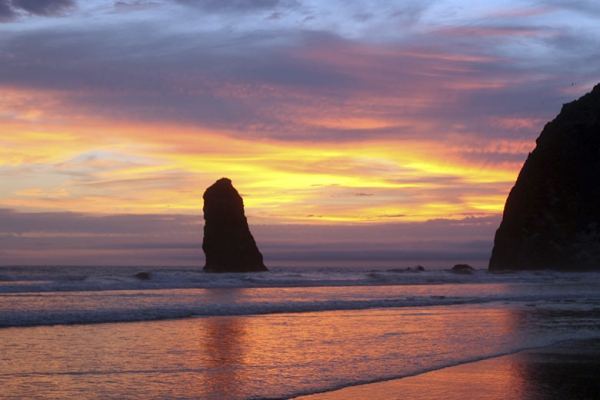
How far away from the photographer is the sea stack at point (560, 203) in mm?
73438

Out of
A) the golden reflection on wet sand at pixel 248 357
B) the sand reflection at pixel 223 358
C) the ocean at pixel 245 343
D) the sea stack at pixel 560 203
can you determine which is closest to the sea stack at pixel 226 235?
the sea stack at pixel 560 203

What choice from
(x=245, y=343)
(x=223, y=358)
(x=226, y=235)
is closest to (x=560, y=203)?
(x=226, y=235)

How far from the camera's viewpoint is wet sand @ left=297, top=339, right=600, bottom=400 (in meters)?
8.09

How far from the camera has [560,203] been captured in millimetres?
75812

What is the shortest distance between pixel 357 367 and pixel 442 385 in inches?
65.1

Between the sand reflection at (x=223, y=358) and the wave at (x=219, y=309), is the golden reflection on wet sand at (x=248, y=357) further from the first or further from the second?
the wave at (x=219, y=309)

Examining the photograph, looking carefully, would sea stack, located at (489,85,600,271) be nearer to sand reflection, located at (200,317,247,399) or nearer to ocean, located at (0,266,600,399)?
ocean, located at (0,266,600,399)

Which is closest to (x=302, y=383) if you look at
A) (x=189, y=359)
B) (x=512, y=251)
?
(x=189, y=359)

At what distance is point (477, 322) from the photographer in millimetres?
16969

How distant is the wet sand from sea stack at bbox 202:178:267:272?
64.6 metres

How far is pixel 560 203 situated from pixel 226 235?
137ft

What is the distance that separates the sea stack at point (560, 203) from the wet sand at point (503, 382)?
219 feet

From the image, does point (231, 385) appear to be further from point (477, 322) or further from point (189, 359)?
point (477, 322)

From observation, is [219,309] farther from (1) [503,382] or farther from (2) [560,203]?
(2) [560,203]
